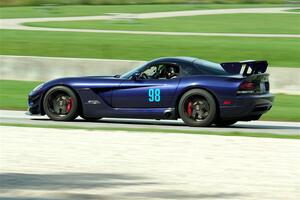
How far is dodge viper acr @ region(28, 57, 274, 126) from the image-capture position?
47.8ft

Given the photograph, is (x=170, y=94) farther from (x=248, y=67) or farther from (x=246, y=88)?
(x=248, y=67)

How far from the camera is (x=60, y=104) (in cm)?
1554

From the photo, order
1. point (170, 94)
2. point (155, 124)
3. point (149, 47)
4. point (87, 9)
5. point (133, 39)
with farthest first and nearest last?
point (87, 9) < point (133, 39) < point (149, 47) < point (155, 124) < point (170, 94)

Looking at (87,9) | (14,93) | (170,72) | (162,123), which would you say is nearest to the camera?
(170,72)

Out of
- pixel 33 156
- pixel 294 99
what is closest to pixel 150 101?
pixel 33 156

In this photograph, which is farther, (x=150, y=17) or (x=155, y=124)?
(x=150, y=17)

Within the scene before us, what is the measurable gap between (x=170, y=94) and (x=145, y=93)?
1.56ft

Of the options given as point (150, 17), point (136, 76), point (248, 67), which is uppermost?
point (150, 17)

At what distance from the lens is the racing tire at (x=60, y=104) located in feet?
50.5

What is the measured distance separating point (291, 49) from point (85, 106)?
1307 centimetres

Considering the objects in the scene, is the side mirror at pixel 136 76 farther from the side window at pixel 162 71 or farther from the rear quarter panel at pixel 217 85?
the rear quarter panel at pixel 217 85

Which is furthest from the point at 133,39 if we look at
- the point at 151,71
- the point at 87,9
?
the point at 87,9

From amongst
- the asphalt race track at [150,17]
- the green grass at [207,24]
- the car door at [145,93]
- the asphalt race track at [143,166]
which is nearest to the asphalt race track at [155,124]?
the car door at [145,93]

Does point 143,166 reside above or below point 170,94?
below
